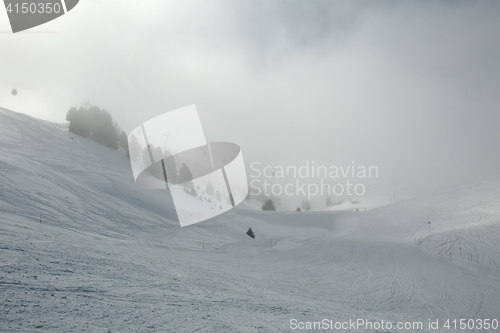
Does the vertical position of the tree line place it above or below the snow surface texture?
above

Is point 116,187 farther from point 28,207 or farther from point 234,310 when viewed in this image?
point 234,310

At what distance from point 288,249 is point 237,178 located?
84437 millimetres

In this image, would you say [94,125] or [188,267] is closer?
[188,267]

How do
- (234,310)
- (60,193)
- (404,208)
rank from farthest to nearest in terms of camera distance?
(404,208)
(60,193)
(234,310)

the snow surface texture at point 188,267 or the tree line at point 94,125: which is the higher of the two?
the tree line at point 94,125

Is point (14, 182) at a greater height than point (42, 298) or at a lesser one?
greater

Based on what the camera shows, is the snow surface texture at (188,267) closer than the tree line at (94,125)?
Yes

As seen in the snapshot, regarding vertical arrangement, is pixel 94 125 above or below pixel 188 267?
above

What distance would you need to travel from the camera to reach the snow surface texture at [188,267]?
5930 millimetres

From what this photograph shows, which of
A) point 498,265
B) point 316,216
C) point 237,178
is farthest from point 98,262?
point 237,178

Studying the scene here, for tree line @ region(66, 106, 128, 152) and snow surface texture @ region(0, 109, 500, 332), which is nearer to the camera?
snow surface texture @ region(0, 109, 500, 332)

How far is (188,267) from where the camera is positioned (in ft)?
39.2

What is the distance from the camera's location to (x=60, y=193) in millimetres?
20734

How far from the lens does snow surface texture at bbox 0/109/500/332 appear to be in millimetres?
5930
